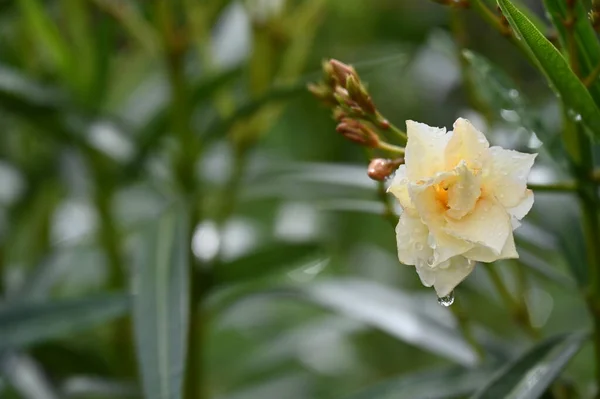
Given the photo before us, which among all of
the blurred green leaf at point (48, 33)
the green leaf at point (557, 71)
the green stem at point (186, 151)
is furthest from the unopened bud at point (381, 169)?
the blurred green leaf at point (48, 33)

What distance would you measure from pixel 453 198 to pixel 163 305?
32cm

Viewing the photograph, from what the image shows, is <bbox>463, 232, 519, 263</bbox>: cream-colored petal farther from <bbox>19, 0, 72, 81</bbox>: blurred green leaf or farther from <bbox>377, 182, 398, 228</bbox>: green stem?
<bbox>19, 0, 72, 81</bbox>: blurred green leaf

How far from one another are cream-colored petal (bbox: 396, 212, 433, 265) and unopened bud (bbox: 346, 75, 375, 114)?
3.8 inches

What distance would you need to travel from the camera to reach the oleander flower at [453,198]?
0.41 metres

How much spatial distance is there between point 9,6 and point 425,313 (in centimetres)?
62

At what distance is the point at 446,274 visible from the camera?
0.41 metres

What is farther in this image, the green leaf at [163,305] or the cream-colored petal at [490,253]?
the green leaf at [163,305]

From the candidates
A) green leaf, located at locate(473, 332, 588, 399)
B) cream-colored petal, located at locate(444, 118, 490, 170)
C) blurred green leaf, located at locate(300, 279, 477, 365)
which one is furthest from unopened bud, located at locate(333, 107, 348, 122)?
blurred green leaf, located at locate(300, 279, 477, 365)

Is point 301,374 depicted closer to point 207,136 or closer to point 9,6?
point 207,136

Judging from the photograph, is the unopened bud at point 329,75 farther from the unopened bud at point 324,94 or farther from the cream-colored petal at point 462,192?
the cream-colored petal at point 462,192

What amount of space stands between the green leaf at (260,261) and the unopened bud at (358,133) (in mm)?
406

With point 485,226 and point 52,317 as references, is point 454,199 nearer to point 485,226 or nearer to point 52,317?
point 485,226

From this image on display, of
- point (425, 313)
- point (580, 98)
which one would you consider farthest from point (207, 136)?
point (580, 98)

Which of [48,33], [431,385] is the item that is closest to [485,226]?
[431,385]
